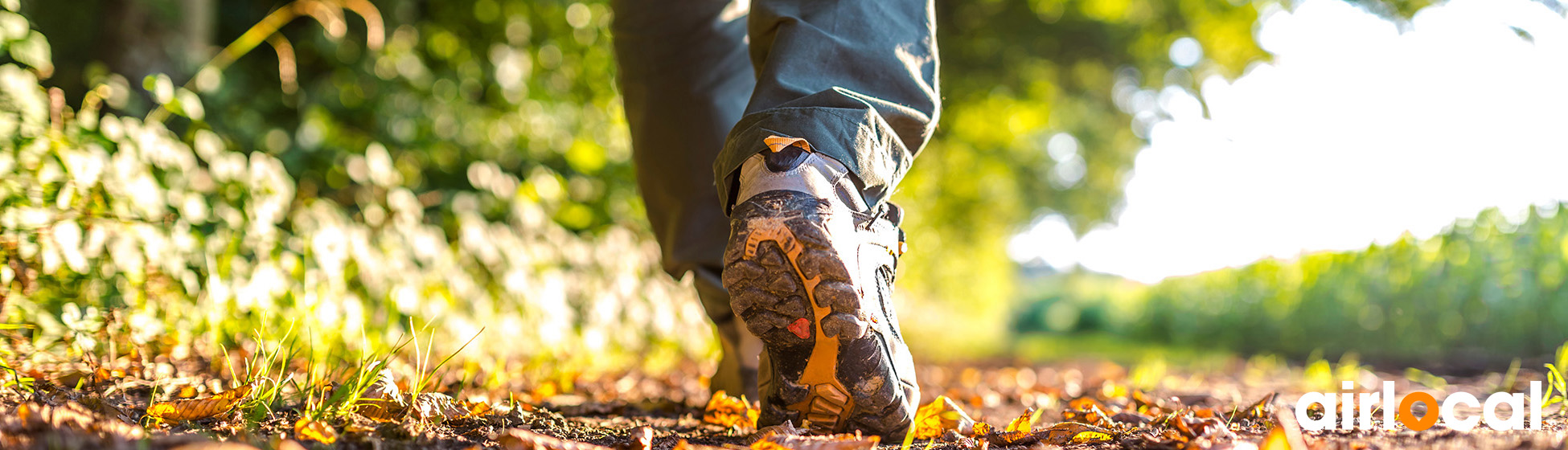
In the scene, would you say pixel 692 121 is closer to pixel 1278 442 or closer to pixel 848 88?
pixel 848 88

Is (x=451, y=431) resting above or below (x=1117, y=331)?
above

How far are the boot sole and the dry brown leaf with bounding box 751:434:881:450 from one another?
0.08m

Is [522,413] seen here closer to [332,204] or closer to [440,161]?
[332,204]

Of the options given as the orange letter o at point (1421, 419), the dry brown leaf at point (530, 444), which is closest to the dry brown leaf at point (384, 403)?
the dry brown leaf at point (530, 444)

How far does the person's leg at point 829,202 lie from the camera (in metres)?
0.98

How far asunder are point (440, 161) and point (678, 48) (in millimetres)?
2238

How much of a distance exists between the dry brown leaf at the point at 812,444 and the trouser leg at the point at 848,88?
0.31 m

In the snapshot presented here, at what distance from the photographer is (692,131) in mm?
1605

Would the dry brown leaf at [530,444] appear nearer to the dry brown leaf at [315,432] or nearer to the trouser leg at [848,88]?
the dry brown leaf at [315,432]

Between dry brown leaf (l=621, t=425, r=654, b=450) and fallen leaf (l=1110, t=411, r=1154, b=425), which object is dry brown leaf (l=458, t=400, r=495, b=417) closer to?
dry brown leaf (l=621, t=425, r=654, b=450)

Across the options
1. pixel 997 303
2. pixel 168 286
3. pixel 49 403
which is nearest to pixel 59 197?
pixel 168 286

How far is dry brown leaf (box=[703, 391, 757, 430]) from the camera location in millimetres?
1364

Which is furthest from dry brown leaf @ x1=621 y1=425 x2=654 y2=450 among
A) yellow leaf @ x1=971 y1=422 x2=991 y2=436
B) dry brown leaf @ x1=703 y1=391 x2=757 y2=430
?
yellow leaf @ x1=971 y1=422 x2=991 y2=436

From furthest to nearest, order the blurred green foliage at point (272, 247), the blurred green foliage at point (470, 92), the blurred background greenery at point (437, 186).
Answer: the blurred green foliage at point (470, 92)
the blurred background greenery at point (437, 186)
the blurred green foliage at point (272, 247)
